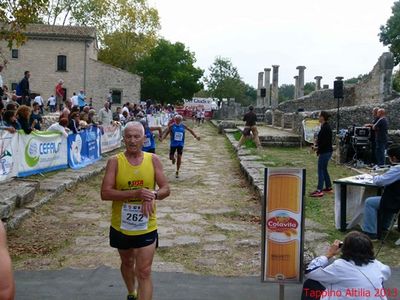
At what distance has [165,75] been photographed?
59.7 metres

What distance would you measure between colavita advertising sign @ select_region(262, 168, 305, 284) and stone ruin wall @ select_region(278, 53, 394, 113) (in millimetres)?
25242

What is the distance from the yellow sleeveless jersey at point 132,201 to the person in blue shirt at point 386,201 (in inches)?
141

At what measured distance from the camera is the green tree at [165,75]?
5912 centimetres

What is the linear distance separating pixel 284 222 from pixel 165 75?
56073mm

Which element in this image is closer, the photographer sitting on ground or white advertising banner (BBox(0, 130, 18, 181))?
the photographer sitting on ground

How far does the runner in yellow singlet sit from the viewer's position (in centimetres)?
430

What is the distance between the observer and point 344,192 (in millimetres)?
7496

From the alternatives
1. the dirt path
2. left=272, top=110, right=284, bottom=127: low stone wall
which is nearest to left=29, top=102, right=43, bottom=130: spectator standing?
the dirt path

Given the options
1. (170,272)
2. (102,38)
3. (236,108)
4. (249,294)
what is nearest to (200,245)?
(170,272)

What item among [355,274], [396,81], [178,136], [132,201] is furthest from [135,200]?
[396,81]

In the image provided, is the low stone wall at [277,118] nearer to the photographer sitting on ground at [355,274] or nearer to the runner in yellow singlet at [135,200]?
the runner in yellow singlet at [135,200]

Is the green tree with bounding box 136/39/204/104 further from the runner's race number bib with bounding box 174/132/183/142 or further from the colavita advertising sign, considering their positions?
the colavita advertising sign

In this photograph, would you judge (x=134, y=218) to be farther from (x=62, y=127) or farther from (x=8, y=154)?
(x=62, y=127)

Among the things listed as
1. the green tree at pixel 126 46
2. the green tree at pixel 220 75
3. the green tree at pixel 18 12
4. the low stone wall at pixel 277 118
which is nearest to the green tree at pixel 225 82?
the green tree at pixel 220 75
